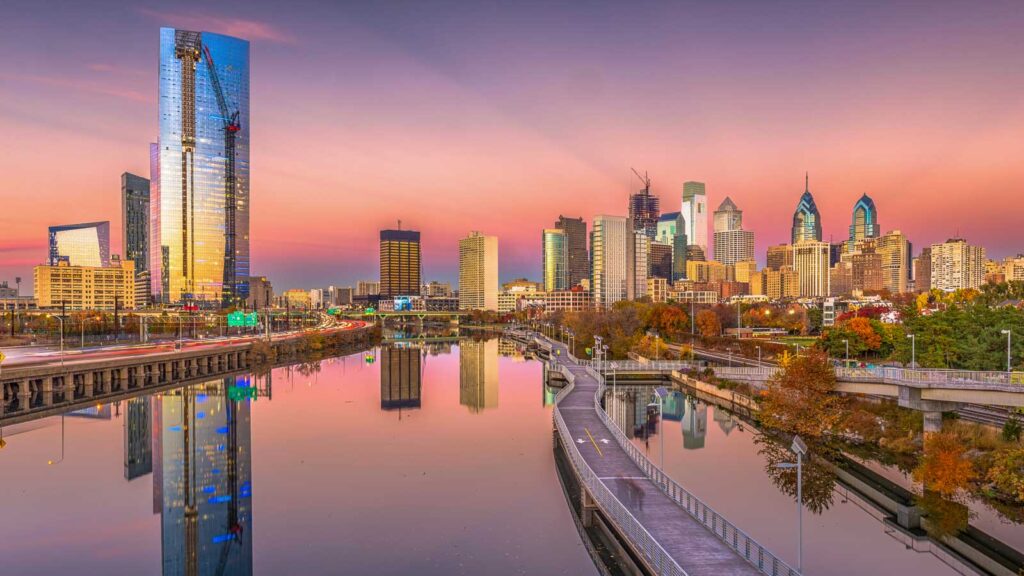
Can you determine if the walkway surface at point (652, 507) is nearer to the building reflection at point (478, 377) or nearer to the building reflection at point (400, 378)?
the building reflection at point (478, 377)

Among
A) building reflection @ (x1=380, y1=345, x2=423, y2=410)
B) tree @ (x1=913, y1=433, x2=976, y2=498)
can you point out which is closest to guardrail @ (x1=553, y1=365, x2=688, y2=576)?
tree @ (x1=913, y1=433, x2=976, y2=498)

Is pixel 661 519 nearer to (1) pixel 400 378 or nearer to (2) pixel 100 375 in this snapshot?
(1) pixel 400 378

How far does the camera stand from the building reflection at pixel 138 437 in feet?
148

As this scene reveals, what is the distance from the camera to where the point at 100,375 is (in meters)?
77.1

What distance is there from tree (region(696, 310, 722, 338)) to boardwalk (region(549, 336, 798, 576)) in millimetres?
86690

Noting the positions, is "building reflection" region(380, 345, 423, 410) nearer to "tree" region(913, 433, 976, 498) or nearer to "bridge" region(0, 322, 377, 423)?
"bridge" region(0, 322, 377, 423)

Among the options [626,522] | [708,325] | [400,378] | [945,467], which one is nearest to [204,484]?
[626,522]

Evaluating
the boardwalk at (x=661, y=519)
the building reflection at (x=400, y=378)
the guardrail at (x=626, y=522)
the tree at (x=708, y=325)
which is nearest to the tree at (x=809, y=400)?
the boardwalk at (x=661, y=519)

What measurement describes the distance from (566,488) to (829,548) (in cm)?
1465

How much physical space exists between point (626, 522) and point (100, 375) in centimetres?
7183

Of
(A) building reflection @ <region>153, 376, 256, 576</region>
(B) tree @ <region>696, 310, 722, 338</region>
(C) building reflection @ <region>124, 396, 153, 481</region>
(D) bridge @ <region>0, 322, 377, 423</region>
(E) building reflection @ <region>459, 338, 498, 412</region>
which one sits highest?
(B) tree @ <region>696, 310, 722, 338</region>

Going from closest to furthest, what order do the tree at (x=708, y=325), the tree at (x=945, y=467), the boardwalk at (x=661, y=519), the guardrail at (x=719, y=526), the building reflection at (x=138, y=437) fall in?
1. the guardrail at (x=719, y=526)
2. the boardwalk at (x=661, y=519)
3. the tree at (x=945, y=467)
4. the building reflection at (x=138, y=437)
5. the tree at (x=708, y=325)

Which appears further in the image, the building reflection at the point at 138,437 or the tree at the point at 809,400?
the tree at the point at 809,400

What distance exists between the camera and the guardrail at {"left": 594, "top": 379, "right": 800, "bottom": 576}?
23858 mm
